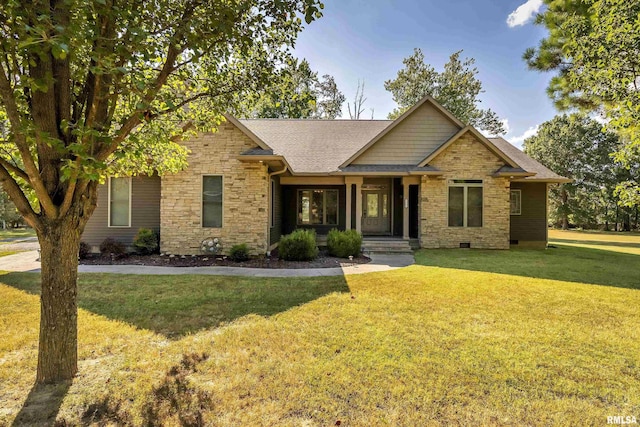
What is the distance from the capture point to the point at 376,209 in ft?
49.1

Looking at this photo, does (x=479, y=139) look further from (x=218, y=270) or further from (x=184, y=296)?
(x=184, y=296)

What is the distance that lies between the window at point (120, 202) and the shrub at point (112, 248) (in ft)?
2.45

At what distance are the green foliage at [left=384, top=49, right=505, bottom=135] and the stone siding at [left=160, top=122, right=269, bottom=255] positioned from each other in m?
23.5

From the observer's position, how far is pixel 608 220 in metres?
33.6

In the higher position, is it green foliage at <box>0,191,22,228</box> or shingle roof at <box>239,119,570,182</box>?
shingle roof at <box>239,119,570,182</box>

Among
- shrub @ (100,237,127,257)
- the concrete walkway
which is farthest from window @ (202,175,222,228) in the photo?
shrub @ (100,237,127,257)

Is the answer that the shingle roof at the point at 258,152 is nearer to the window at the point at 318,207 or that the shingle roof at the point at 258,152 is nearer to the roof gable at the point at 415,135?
the window at the point at 318,207

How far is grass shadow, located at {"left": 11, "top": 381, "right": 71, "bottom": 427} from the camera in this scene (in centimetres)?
245

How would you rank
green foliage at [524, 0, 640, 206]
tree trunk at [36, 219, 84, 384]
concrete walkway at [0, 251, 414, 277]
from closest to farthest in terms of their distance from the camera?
1. tree trunk at [36, 219, 84, 384]
2. green foliage at [524, 0, 640, 206]
3. concrete walkway at [0, 251, 414, 277]

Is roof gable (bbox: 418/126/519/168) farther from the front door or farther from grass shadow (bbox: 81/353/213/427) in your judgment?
grass shadow (bbox: 81/353/213/427)

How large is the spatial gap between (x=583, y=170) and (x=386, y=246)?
109 feet

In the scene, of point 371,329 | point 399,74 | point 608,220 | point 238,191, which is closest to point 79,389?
point 371,329

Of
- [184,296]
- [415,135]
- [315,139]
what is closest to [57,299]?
[184,296]

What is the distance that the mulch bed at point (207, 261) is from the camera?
9086 mm
